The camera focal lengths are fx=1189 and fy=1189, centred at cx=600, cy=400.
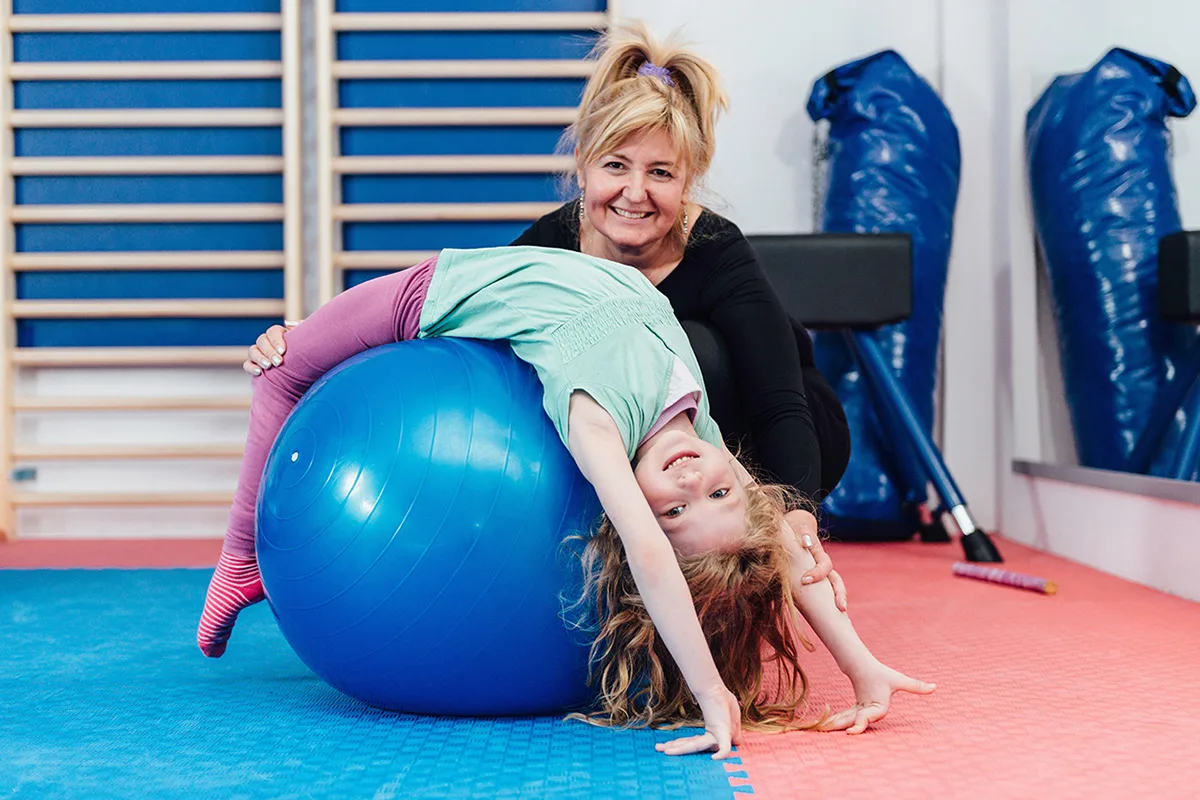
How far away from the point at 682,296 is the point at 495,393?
0.66 m

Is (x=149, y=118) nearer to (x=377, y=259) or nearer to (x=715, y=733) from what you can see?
(x=377, y=259)

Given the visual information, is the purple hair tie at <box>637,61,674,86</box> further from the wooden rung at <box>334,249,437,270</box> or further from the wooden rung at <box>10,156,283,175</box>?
the wooden rung at <box>10,156,283,175</box>

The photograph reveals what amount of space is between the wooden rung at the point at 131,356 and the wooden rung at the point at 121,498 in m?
0.42

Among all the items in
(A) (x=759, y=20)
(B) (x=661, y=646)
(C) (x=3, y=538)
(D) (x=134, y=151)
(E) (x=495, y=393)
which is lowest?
(C) (x=3, y=538)

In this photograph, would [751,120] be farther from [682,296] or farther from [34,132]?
[34,132]

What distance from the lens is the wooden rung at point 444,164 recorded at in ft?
12.2

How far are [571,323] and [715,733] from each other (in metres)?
0.54

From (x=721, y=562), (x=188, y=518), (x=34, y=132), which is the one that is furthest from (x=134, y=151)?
(x=721, y=562)

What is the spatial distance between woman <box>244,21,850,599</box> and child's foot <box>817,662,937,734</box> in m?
0.36

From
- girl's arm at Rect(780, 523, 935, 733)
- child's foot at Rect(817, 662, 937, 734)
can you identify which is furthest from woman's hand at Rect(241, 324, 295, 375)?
child's foot at Rect(817, 662, 937, 734)

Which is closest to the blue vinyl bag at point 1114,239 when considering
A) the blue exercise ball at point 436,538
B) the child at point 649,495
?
the child at point 649,495

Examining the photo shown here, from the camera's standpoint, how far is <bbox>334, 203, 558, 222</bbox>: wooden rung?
12.2 ft

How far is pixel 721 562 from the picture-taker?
1.44m

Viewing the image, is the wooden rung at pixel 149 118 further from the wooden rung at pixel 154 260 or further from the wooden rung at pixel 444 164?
the wooden rung at pixel 154 260
